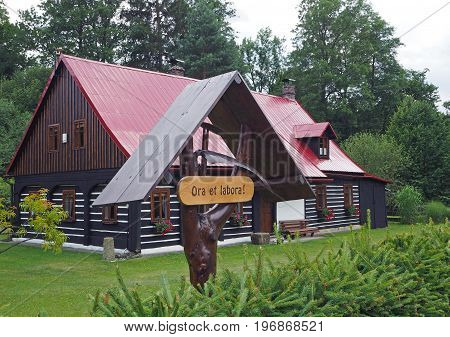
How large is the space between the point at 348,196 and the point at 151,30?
89.6 ft

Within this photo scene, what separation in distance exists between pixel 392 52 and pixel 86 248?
4077 cm

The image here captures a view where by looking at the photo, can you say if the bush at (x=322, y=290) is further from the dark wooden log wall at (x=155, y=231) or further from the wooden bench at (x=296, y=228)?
the wooden bench at (x=296, y=228)

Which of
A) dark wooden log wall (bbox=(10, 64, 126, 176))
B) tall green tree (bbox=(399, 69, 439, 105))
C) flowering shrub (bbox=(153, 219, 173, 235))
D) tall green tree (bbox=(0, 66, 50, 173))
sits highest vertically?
tall green tree (bbox=(399, 69, 439, 105))

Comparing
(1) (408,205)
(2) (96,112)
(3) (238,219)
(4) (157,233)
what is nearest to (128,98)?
(2) (96,112)

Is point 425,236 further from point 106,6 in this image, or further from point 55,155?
point 106,6

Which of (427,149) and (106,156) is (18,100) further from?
(427,149)

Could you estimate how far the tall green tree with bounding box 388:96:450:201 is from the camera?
33969mm

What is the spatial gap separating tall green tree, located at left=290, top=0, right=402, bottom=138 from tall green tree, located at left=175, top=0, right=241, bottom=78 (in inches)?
350

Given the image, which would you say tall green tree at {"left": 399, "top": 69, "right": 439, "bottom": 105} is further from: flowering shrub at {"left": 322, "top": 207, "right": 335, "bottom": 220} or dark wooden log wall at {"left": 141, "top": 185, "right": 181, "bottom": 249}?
dark wooden log wall at {"left": 141, "top": 185, "right": 181, "bottom": 249}

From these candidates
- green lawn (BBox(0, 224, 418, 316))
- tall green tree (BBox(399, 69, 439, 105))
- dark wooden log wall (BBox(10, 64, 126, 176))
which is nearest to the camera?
green lawn (BBox(0, 224, 418, 316))

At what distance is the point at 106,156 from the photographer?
55.5 ft

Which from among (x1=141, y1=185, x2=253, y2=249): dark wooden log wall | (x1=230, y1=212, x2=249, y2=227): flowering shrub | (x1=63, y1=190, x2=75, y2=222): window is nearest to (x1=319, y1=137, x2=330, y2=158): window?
(x1=230, y1=212, x2=249, y2=227): flowering shrub

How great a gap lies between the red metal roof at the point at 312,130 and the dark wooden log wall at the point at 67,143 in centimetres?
1131
